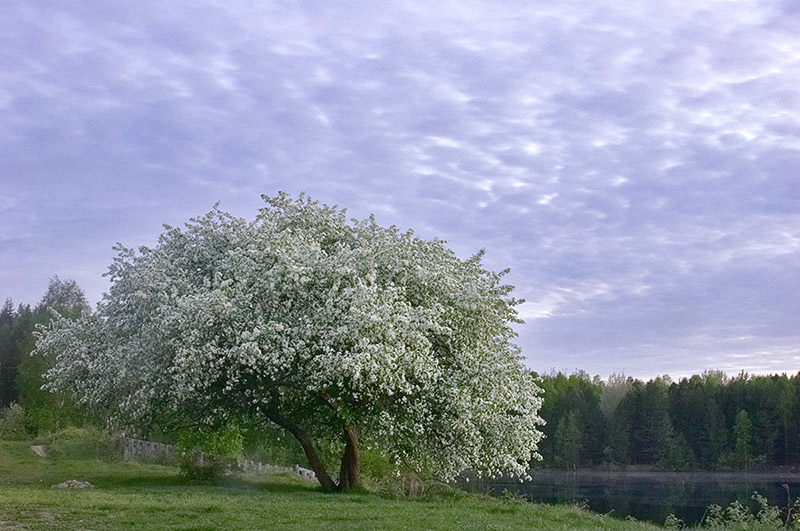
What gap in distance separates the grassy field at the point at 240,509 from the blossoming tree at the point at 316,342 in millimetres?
2489

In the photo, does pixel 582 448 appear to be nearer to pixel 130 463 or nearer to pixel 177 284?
pixel 130 463

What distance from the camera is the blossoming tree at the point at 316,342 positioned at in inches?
960

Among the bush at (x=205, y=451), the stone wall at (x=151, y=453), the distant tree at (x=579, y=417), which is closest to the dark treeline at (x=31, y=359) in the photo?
the stone wall at (x=151, y=453)

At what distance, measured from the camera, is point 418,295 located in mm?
27703

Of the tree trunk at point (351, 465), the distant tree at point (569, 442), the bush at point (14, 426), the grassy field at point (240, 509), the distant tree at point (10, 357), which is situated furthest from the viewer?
the distant tree at point (569, 442)

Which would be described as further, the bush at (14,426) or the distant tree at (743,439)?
the distant tree at (743,439)

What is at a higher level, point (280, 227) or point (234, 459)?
point (280, 227)

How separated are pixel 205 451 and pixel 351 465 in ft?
19.4

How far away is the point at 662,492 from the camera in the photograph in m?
64.2

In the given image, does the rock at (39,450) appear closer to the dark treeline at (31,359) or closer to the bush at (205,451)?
the dark treeline at (31,359)

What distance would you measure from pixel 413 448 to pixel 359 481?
2570mm

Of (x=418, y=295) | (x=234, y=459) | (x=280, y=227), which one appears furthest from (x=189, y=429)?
(x=418, y=295)

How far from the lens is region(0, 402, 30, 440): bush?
185 ft

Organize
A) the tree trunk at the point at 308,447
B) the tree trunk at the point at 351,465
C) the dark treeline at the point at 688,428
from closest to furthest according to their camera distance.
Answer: the tree trunk at the point at 351,465
the tree trunk at the point at 308,447
the dark treeline at the point at 688,428
